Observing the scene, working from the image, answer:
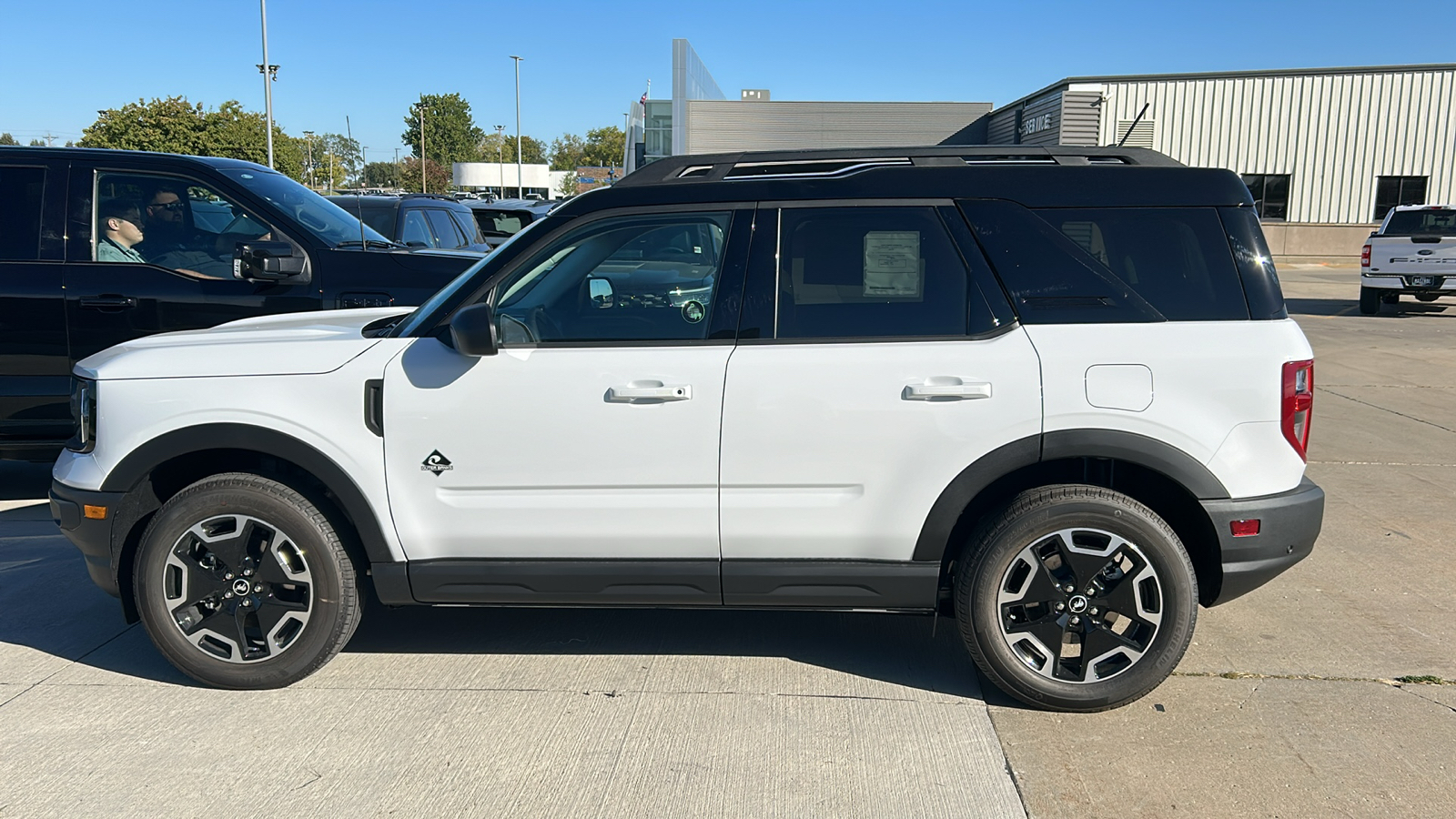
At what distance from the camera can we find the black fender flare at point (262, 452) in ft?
12.3

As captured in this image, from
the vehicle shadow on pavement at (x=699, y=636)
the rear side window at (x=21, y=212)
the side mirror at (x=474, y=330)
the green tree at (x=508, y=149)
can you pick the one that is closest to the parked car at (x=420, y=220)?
the rear side window at (x=21, y=212)

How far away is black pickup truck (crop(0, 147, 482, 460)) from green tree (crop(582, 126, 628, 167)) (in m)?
103

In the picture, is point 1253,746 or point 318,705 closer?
point 1253,746

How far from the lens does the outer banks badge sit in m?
3.73

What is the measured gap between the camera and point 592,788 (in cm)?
324

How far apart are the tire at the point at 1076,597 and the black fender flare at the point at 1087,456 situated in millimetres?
131

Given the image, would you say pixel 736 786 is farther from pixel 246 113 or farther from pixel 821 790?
pixel 246 113

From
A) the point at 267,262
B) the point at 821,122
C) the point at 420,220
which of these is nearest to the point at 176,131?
the point at 821,122

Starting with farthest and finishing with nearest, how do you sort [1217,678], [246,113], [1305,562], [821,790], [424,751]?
1. [246,113]
2. [1305,562]
3. [1217,678]
4. [424,751]
5. [821,790]

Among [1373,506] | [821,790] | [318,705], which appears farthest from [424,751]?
[1373,506]

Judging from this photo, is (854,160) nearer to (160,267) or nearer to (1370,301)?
(160,267)

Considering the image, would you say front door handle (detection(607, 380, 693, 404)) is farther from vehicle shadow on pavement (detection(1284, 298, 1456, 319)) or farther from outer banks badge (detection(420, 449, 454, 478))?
vehicle shadow on pavement (detection(1284, 298, 1456, 319))

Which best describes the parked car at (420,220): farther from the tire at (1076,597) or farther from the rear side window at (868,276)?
the tire at (1076,597)

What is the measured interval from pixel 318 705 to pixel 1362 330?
16.7 meters
